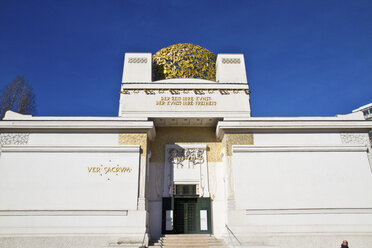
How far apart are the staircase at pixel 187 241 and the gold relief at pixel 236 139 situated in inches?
136

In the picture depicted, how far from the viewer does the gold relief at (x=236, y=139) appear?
10930mm

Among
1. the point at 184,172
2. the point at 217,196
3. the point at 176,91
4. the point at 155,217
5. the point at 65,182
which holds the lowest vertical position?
the point at 155,217

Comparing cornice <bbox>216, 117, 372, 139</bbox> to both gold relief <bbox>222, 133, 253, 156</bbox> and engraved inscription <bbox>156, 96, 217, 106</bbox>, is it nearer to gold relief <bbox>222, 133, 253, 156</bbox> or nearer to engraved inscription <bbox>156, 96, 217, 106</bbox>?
gold relief <bbox>222, 133, 253, 156</bbox>

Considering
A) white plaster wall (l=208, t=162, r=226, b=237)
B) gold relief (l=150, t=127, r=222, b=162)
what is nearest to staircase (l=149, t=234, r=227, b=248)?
white plaster wall (l=208, t=162, r=226, b=237)

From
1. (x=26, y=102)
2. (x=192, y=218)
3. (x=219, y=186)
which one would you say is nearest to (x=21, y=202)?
(x=192, y=218)

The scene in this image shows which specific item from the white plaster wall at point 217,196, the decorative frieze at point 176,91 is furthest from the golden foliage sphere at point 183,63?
the white plaster wall at point 217,196

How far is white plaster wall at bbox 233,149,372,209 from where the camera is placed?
10.1 metres

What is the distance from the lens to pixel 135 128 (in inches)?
430

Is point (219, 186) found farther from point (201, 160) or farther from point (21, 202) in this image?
point (21, 202)

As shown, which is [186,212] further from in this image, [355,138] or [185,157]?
[355,138]

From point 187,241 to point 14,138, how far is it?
25.3ft

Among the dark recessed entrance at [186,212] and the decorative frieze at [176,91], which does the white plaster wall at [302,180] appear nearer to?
the dark recessed entrance at [186,212]

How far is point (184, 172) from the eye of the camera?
11.6 m

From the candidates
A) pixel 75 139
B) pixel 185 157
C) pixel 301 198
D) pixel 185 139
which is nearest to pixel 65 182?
pixel 75 139
